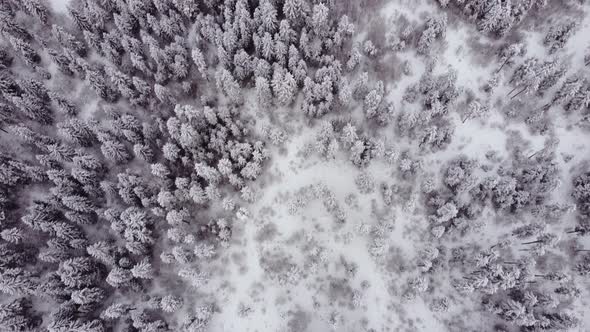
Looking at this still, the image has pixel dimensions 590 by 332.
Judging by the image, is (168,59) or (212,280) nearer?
(212,280)

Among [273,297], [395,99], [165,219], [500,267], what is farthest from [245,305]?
[395,99]

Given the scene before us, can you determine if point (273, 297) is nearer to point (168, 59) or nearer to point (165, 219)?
point (165, 219)

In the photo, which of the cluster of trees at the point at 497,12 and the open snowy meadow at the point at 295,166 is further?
the cluster of trees at the point at 497,12

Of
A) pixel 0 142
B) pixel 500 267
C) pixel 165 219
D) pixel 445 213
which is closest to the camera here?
pixel 500 267

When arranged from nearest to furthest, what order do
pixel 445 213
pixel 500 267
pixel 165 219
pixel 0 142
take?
pixel 500 267 < pixel 445 213 < pixel 165 219 < pixel 0 142

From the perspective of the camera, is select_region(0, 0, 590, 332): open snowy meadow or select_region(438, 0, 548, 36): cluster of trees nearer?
select_region(0, 0, 590, 332): open snowy meadow

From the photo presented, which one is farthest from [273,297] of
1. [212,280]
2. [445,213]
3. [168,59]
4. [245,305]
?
[168,59]

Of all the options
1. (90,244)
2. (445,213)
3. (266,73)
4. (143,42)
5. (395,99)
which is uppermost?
(143,42)

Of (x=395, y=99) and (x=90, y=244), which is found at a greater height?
(x=395, y=99)

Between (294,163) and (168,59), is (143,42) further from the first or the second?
(294,163)

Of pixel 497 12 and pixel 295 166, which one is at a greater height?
pixel 497 12
